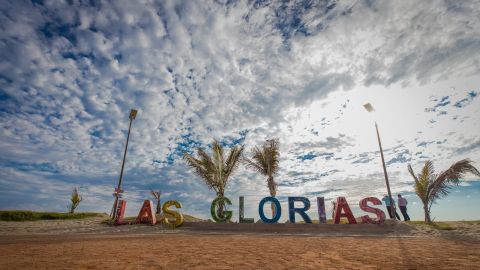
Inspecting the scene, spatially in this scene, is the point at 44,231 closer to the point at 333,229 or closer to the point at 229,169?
the point at 229,169

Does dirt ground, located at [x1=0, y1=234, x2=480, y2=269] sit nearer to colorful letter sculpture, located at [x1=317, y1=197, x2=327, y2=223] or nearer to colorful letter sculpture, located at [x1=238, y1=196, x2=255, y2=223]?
colorful letter sculpture, located at [x1=317, y1=197, x2=327, y2=223]

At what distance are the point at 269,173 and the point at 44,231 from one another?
53.5 ft

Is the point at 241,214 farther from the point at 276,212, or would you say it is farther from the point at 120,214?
the point at 120,214

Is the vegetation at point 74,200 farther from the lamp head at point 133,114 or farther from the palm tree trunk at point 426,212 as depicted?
the palm tree trunk at point 426,212

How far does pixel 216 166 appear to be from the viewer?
21953 mm

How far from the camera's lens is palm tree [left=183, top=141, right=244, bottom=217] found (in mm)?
21641

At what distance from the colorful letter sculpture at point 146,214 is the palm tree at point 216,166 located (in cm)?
500

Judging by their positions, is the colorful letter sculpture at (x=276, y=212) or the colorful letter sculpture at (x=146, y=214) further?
the colorful letter sculpture at (x=146, y=214)

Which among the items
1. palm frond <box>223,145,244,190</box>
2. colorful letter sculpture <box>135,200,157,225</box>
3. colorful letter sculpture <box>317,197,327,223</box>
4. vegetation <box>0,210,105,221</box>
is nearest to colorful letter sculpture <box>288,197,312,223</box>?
colorful letter sculpture <box>317,197,327,223</box>

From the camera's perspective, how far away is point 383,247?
29.8 feet

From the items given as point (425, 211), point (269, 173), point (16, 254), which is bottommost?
point (16, 254)

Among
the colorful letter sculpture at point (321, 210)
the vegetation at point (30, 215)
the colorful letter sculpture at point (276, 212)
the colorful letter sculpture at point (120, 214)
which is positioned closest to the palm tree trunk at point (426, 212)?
the colorful letter sculpture at point (321, 210)

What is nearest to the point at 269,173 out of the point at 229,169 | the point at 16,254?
the point at 229,169

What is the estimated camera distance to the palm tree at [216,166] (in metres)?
21.6
